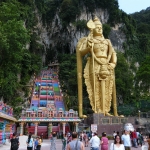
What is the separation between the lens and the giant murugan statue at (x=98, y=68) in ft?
49.0

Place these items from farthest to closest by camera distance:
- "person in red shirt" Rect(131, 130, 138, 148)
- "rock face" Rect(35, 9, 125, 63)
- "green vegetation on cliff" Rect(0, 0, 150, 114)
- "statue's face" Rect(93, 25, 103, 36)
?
"rock face" Rect(35, 9, 125, 63) → "green vegetation on cliff" Rect(0, 0, 150, 114) → "statue's face" Rect(93, 25, 103, 36) → "person in red shirt" Rect(131, 130, 138, 148)

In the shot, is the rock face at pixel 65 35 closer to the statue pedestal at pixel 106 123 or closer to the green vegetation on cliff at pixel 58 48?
the green vegetation on cliff at pixel 58 48

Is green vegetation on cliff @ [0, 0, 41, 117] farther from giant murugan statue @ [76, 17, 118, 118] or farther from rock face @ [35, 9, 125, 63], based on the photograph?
rock face @ [35, 9, 125, 63]

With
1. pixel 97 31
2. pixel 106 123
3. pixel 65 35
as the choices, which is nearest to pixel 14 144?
pixel 106 123

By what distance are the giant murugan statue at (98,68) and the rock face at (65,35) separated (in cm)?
1600

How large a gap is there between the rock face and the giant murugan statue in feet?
52.5

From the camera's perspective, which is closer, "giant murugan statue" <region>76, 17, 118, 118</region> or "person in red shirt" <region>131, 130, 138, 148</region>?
"person in red shirt" <region>131, 130, 138, 148</region>

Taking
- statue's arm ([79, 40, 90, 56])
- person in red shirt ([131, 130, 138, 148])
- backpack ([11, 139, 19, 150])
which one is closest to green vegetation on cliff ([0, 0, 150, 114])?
statue's arm ([79, 40, 90, 56])

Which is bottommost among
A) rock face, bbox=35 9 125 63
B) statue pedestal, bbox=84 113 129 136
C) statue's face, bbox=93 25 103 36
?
statue pedestal, bbox=84 113 129 136

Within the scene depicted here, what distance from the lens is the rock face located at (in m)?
31.8

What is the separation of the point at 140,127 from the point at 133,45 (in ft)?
70.4

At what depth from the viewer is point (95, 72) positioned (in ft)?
49.6

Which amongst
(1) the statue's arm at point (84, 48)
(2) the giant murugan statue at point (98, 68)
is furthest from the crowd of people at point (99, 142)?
(1) the statue's arm at point (84, 48)

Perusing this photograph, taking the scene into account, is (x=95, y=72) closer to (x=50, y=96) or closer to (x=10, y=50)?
(x=10, y=50)
